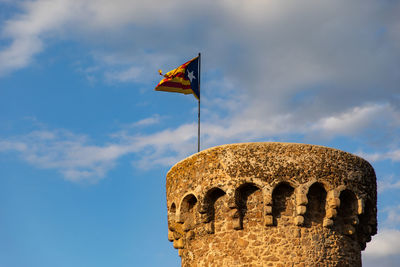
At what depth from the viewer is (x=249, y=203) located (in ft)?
82.3

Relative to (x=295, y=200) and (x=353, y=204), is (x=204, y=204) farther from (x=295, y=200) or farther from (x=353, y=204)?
(x=353, y=204)

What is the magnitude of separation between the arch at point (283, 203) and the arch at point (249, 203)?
14.9 inches

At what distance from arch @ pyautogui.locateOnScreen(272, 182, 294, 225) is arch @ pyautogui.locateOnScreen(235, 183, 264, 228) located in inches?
14.9

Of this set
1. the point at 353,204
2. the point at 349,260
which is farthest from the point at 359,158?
the point at 349,260

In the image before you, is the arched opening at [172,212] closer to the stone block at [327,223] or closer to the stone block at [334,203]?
the stone block at [327,223]

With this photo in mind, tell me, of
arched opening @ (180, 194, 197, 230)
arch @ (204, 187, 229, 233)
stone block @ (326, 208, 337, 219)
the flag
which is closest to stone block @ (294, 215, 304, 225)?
stone block @ (326, 208, 337, 219)

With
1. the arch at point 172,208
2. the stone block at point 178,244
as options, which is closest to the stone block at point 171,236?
the stone block at point 178,244

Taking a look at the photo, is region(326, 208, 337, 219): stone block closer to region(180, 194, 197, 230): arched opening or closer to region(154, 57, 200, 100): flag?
region(180, 194, 197, 230): arched opening

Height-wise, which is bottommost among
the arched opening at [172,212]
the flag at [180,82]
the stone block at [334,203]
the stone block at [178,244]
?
the stone block at [178,244]

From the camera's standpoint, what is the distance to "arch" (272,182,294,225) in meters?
24.8

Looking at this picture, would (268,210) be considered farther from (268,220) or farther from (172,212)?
(172,212)

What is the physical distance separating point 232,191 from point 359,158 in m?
3.89

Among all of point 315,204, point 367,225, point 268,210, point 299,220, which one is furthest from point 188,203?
point 367,225

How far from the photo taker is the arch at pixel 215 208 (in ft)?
83.1
